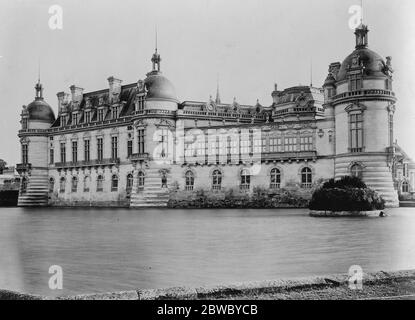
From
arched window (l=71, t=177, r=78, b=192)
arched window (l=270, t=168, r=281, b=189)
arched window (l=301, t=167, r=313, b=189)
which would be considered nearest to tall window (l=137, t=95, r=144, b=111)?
arched window (l=71, t=177, r=78, b=192)

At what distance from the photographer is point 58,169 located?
6456 centimetres

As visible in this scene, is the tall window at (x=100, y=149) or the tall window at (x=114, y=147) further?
the tall window at (x=100, y=149)

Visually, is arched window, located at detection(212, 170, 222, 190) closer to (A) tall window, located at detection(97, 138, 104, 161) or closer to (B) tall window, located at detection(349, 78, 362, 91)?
(B) tall window, located at detection(349, 78, 362, 91)

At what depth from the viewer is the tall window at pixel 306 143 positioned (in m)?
46.1

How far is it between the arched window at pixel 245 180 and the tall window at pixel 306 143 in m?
5.32

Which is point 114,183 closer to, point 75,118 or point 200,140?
point 75,118

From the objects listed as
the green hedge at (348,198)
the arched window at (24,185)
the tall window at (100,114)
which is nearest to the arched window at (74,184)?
the arched window at (24,185)

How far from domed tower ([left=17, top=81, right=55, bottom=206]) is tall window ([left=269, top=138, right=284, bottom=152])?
29327mm

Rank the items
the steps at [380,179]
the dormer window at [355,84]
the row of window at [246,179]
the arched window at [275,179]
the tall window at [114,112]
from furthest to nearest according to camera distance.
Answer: the tall window at [114,112] → the arched window at [275,179] → the row of window at [246,179] → the dormer window at [355,84] → the steps at [380,179]

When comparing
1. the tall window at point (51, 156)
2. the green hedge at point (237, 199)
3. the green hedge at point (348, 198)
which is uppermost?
the tall window at point (51, 156)

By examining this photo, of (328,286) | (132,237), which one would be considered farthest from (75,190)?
(328,286)

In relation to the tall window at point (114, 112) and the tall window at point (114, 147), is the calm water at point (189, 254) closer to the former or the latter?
the tall window at point (114, 147)
